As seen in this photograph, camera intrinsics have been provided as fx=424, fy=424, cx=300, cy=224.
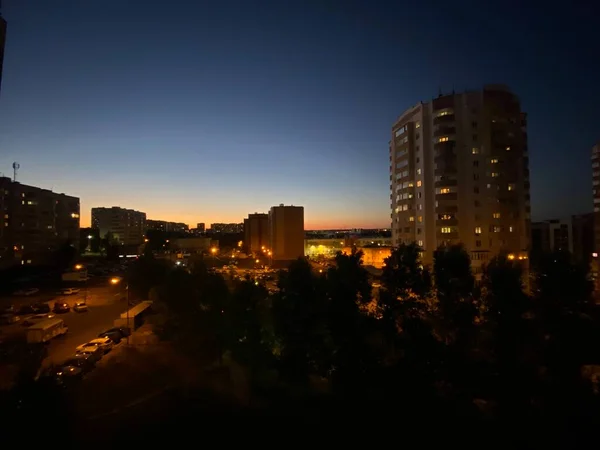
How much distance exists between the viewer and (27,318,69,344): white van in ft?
35.4

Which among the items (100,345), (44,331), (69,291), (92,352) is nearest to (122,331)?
(100,345)

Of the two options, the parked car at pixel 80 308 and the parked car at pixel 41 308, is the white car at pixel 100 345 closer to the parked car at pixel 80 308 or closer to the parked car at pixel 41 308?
the parked car at pixel 80 308

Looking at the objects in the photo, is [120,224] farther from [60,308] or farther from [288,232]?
[60,308]

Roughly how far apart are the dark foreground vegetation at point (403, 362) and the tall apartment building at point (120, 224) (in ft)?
208

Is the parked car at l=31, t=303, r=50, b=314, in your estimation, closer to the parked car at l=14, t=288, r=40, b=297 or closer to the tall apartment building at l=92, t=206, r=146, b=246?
the parked car at l=14, t=288, r=40, b=297

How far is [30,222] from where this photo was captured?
30.8m

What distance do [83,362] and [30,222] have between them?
1050 inches

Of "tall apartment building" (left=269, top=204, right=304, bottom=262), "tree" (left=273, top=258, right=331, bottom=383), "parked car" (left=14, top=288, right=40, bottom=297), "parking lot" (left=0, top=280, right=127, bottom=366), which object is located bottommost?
"parking lot" (left=0, top=280, right=127, bottom=366)

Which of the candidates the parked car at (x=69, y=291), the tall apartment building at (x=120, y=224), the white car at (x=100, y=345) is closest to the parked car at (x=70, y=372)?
the white car at (x=100, y=345)

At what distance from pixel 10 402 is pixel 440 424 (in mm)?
5742

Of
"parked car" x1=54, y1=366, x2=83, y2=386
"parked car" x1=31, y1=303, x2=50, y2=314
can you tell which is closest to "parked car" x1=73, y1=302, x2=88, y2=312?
"parked car" x1=31, y1=303, x2=50, y2=314

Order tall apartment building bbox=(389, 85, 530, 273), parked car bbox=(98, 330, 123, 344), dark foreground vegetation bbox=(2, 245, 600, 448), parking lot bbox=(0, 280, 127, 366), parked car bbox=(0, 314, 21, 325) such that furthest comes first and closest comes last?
tall apartment building bbox=(389, 85, 530, 273) → parked car bbox=(0, 314, 21, 325) → parked car bbox=(98, 330, 123, 344) → parking lot bbox=(0, 280, 127, 366) → dark foreground vegetation bbox=(2, 245, 600, 448)

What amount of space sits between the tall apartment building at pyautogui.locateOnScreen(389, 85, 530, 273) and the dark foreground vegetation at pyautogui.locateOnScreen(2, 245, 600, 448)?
48.2 feet

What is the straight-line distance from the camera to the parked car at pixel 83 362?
8.70 m
